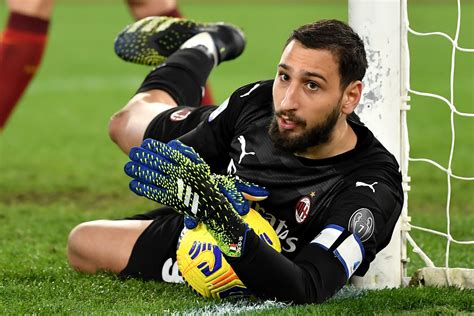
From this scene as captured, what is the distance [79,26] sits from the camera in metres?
20.8

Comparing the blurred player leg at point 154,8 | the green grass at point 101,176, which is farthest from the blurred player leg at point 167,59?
the blurred player leg at point 154,8

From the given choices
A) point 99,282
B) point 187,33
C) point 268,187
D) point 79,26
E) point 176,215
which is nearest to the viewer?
point 268,187

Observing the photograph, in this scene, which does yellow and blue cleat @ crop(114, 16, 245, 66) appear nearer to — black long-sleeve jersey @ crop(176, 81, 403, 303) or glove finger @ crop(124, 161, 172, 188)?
black long-sleeve jersey @ crop(176, 81, 403, 303)

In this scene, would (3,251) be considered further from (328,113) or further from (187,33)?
(328,113)

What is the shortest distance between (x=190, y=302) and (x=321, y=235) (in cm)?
55

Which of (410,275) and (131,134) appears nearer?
(410,275)

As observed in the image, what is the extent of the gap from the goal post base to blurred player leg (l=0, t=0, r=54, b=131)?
303cm

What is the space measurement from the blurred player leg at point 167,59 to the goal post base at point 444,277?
1476 mm

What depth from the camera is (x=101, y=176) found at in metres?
7.51

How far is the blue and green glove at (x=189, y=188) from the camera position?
3.37m

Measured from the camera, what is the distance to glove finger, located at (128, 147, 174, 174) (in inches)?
138

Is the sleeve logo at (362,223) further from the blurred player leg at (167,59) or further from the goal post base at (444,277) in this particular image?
the blurred player leg at (167,59)

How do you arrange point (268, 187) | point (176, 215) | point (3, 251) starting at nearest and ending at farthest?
point (268, 187) → point (176, 215) → point (3, 251)

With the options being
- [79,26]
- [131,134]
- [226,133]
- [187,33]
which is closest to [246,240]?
[226,133]
